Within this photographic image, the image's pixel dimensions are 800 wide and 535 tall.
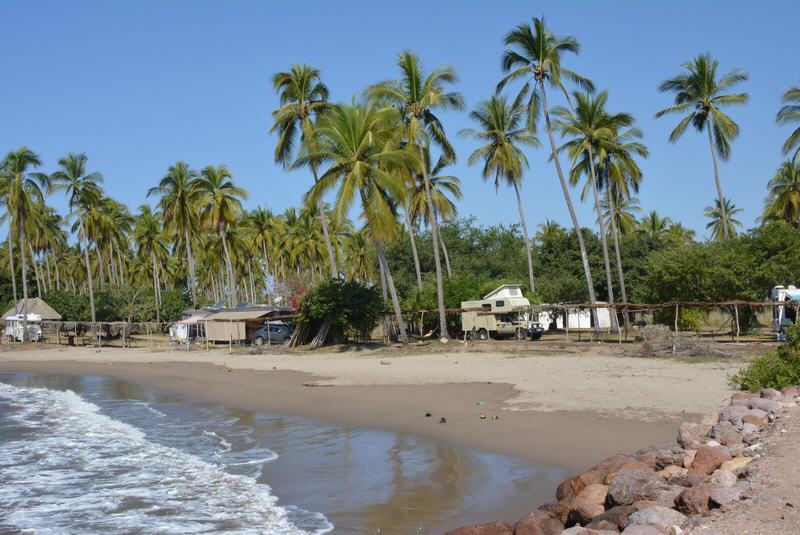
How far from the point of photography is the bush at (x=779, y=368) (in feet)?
38.9

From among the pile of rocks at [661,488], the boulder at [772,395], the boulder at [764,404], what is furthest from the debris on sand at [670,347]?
the pile of rocks at [661,488]

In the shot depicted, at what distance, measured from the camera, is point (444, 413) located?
591 inches

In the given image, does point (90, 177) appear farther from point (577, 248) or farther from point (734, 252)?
point (734, 252)

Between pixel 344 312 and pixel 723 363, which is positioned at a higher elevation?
pixel 344 312

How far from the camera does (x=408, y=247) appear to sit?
194 feet

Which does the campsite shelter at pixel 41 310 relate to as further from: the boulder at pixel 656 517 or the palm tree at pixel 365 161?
the boulder at pixel 656 517

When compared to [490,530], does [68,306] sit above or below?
above

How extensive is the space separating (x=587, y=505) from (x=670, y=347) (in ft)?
58.9

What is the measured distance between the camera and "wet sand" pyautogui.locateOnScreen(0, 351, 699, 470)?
11070 millimetres

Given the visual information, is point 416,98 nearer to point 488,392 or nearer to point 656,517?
point 488,392

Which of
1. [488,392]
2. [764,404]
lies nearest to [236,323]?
[488,392]

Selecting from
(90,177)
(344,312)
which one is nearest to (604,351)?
(344,312)

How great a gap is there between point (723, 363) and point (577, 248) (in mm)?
31703

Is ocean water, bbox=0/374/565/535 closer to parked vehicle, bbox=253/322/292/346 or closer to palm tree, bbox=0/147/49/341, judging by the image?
parked vehicle, bbox=253/322/292/346
